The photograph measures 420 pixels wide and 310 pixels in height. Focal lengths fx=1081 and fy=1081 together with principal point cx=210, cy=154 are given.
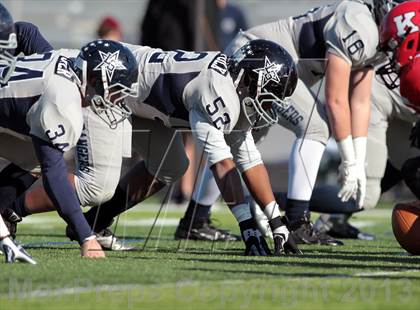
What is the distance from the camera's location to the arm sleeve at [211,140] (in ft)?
18.8

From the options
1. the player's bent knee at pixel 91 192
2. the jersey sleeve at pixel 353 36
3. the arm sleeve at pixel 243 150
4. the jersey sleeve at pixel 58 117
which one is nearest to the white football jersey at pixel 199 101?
the arm sleeve at pixel 243 150

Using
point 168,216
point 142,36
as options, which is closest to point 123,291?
point 168,216

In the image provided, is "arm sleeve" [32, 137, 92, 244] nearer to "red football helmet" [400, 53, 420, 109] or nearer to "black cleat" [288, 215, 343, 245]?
"red football helmet" [400, 53, 420, 109]

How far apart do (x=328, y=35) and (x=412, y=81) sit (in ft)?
5.58

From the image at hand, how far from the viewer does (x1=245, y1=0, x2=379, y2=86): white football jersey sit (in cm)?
679

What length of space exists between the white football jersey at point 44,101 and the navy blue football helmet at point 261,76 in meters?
0.93

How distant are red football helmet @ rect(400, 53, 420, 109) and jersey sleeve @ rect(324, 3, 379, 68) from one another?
139cm

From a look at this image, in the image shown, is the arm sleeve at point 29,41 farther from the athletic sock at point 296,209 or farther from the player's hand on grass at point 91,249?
the athletic sock at point 296,209

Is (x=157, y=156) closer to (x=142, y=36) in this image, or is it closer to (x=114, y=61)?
(x=114, y=61)

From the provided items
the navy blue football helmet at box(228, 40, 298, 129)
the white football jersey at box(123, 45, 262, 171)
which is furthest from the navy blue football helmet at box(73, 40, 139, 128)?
the navy blue football helmet at box(228, 40, 298, 129)

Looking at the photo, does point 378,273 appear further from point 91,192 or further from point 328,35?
point 328,35

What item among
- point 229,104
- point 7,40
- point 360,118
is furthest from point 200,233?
point 7,40

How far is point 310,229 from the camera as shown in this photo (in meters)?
6.98

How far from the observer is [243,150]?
6125mm
